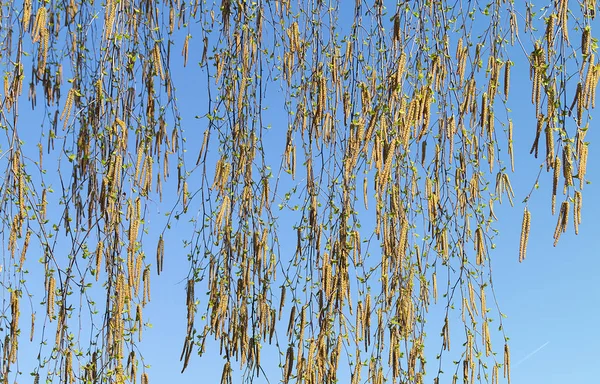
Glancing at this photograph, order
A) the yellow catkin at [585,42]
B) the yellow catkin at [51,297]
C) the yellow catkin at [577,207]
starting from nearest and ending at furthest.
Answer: the yellow catkin at [577,207], the yellow catkin at [585,42], the yellow catkin at [51,297]

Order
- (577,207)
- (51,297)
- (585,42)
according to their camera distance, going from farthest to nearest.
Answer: (51,297) → (585,42) → (577,207)

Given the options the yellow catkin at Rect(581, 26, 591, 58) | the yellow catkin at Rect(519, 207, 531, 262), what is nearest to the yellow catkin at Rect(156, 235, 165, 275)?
the yellow catkin at Rect(519, 207, 531, 262)

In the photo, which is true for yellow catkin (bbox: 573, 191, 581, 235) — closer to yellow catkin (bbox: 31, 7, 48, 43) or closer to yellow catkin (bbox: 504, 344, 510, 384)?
yellow catkin (bbox: 504, 344, 510, 384)

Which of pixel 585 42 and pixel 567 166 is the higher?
pixel 585 42

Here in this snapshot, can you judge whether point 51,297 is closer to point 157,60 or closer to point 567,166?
point 157,60

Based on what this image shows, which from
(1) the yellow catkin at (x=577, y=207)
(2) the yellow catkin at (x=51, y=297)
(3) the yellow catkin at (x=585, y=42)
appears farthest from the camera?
(2) the yellow catkin at (x=51, y=297)

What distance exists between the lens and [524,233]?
1877mm

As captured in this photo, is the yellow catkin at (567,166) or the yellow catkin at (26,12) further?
the yellow catkin at (26,12)

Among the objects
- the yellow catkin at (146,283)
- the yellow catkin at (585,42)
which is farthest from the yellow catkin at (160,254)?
the yellow catkin at (585,42)

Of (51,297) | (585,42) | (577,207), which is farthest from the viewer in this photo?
(51,297)

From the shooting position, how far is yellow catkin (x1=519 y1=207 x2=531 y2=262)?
186 cm

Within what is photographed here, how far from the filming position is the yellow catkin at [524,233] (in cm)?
186

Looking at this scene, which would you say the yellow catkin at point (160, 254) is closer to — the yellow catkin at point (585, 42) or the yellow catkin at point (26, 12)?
the yellow catkin at point (26, 12)

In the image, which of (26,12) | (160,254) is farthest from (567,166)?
(26,12)
